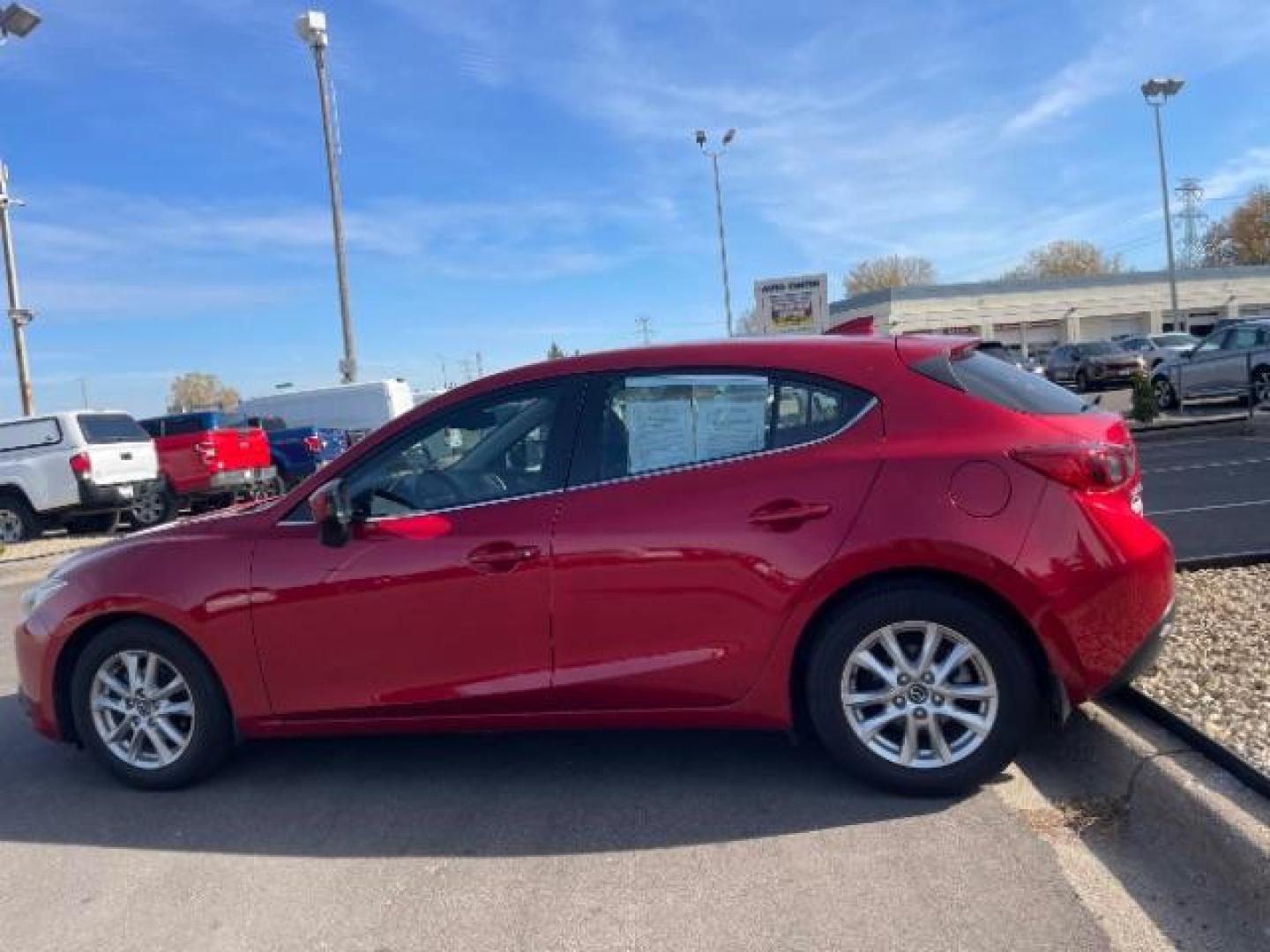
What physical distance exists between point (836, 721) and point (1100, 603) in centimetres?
101

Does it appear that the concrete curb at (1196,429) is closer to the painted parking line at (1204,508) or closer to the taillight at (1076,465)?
the painted parking line at (1204,508)

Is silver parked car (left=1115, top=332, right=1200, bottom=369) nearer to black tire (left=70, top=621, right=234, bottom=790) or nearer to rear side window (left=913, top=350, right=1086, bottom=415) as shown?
rear side window (left=913, top=350, right=1086, bottom=415)

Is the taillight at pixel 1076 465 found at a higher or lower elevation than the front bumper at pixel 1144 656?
higher

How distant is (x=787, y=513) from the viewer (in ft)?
12.9

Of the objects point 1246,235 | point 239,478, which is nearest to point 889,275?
point 1246,235

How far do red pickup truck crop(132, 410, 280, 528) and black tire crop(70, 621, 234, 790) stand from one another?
12.2 metres

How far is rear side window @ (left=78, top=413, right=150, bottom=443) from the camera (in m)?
15.3

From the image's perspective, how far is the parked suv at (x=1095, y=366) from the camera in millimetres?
31719

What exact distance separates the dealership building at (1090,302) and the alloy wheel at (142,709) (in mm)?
66632

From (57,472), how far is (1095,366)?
2774cm

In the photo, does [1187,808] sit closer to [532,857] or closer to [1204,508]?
[532,857]

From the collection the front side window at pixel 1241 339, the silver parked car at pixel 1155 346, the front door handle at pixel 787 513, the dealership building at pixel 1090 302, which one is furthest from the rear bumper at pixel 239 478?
the dealership building at pixel 1090 302

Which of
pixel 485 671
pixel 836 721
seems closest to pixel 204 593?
pixel 485 671

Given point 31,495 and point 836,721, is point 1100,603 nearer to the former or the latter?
point 836,721
